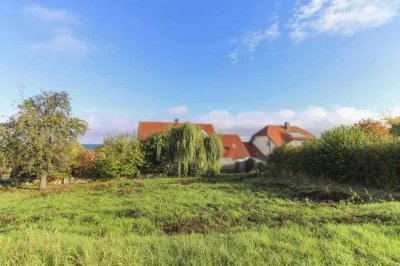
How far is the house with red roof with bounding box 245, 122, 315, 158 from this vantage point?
45656 mm

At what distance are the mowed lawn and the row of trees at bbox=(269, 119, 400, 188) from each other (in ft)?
11.0

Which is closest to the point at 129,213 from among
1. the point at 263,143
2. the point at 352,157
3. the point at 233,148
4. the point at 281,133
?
the point at 352,157

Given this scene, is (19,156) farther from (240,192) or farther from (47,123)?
(240,192)

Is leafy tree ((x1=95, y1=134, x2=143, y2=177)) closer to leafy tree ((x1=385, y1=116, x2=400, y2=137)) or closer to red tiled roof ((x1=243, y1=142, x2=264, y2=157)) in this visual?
leafy tree ((x1=385, y1=116, x2=400, y2=137))

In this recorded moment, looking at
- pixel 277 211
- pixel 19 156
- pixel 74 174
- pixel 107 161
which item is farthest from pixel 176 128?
pixel 277 211

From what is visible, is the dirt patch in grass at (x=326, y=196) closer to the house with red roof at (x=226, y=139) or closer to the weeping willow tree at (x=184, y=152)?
the weeping willow tree at (x=184, y=152)

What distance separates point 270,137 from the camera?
4544 cm

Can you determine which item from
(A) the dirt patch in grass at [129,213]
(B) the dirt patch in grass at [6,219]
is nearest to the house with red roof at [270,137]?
(A) the dirt patch in grass at [129,213]

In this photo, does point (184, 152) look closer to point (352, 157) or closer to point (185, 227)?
point (352, 157)

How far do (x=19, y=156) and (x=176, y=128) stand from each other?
1140 centimetres

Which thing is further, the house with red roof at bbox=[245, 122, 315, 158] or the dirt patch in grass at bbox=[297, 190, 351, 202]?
the house with red roof at bbox=[245, 122, 315, 158]

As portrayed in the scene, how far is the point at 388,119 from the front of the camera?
102ft

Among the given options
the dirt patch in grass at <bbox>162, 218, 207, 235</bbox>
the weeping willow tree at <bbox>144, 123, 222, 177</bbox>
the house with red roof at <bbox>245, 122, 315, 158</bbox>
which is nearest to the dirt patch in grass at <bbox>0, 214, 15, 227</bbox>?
the dirt patch in grass at <bbox>162, 218, 207, 235</bbox>

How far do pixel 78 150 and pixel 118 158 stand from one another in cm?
319
